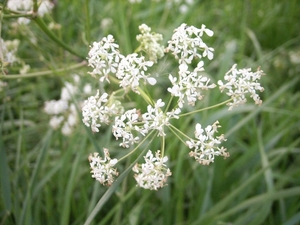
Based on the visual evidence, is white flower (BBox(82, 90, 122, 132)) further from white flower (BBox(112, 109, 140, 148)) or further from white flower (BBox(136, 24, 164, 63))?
white flower (BBox(136, 24, 164, 63))

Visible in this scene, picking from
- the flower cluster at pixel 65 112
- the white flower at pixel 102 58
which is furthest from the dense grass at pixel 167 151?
the white flower at pixel 102 58

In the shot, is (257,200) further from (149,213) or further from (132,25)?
(132,25)

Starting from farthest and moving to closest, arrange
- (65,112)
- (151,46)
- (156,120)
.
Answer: (65,112)
(151,46)
(156,120)

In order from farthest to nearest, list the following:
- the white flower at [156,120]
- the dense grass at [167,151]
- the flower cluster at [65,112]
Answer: the flower cluster at [65,112] < the dense grass at [167,151] < the white flower at [156,120]

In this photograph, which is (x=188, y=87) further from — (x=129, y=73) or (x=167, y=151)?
(x=167, y=151)

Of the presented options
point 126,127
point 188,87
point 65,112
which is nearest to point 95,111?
point 126,127

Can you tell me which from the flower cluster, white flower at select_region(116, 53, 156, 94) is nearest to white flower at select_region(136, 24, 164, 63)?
white flower at select_region(116, 53, 156, 94)

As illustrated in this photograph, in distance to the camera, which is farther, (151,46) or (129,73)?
(151,46)

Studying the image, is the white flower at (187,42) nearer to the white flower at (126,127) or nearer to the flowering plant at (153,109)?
the flowering plant at (153,109)
